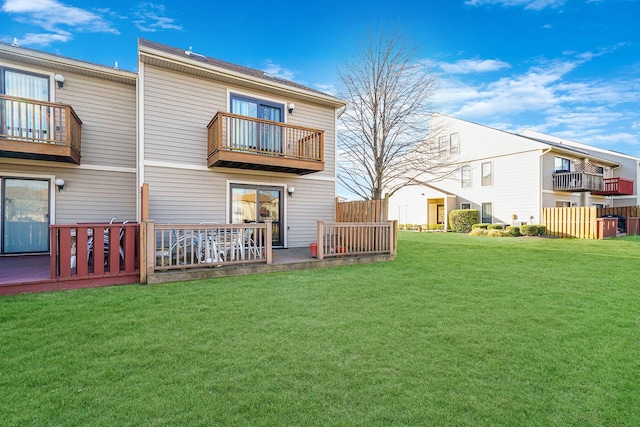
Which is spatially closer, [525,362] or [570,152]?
[525,362]

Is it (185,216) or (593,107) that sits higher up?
(593,107)

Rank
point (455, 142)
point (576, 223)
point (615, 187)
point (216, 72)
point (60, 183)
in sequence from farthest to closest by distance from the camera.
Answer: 1. point (455, 142)
2. point (615, 187)
3. point (576, 223)
4. point (216, 72)
5. point (60, 183)

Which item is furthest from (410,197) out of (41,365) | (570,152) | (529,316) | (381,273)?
(41,365)

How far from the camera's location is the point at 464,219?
2080 centimetres

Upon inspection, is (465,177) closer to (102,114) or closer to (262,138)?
(262,138)

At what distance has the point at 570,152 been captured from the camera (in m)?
19.8

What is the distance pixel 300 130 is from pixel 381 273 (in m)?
5.49

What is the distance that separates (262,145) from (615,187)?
26276mm

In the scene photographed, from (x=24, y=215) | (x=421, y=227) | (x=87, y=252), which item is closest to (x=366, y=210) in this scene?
(x=87, y=252)

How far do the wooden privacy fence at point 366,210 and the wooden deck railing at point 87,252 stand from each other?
19.8ft

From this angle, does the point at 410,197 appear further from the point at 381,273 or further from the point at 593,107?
the point at 381,273

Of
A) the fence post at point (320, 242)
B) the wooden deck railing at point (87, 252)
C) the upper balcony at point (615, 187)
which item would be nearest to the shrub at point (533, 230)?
the upper balcony at point (615, 187)

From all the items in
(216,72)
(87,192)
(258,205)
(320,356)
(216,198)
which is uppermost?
(216,72)

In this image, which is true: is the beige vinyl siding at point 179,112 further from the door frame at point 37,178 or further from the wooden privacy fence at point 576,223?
the wooden privacy fence at point 576,223
